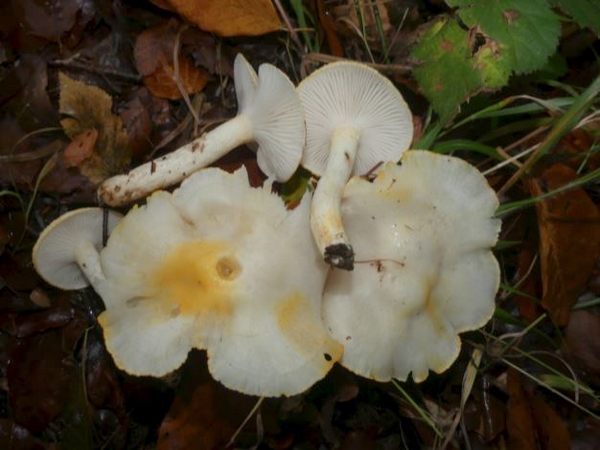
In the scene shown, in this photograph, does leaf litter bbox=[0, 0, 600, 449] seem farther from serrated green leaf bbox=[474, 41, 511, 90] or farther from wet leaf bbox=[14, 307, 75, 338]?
serrated green leaf bbox=[474, 41, 511, 90]

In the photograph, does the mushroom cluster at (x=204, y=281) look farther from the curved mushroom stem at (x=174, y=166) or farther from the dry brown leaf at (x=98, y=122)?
the dry brown leaf at (x=98, y=122)

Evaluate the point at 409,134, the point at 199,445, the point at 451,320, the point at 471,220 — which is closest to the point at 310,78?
the point at 409,134

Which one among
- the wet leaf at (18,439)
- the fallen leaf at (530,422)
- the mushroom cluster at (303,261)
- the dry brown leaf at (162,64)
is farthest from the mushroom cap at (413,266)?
the wet leaf at (18,439)

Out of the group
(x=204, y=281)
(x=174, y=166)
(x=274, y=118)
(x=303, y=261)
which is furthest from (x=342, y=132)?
(x=204, y=281)

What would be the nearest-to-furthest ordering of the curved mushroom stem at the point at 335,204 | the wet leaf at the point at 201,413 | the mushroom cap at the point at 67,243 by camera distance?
the curved mushroom stem at the point at 335,204 → the mushroom cap at the point at 67,243 → the wet leaf at the point at 201,413

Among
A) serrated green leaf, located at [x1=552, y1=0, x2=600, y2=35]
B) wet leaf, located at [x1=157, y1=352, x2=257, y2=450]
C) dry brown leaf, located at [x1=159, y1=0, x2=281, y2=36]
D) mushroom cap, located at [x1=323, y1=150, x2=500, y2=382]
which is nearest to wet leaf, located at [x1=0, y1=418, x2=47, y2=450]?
wet leaf, located at [x1=157, y1=352, x2=257, y2=450]

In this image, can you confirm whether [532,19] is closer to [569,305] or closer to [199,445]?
[569,305]

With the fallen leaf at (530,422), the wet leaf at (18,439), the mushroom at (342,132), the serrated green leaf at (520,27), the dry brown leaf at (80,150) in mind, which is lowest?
the wet leaf at (18,439)
